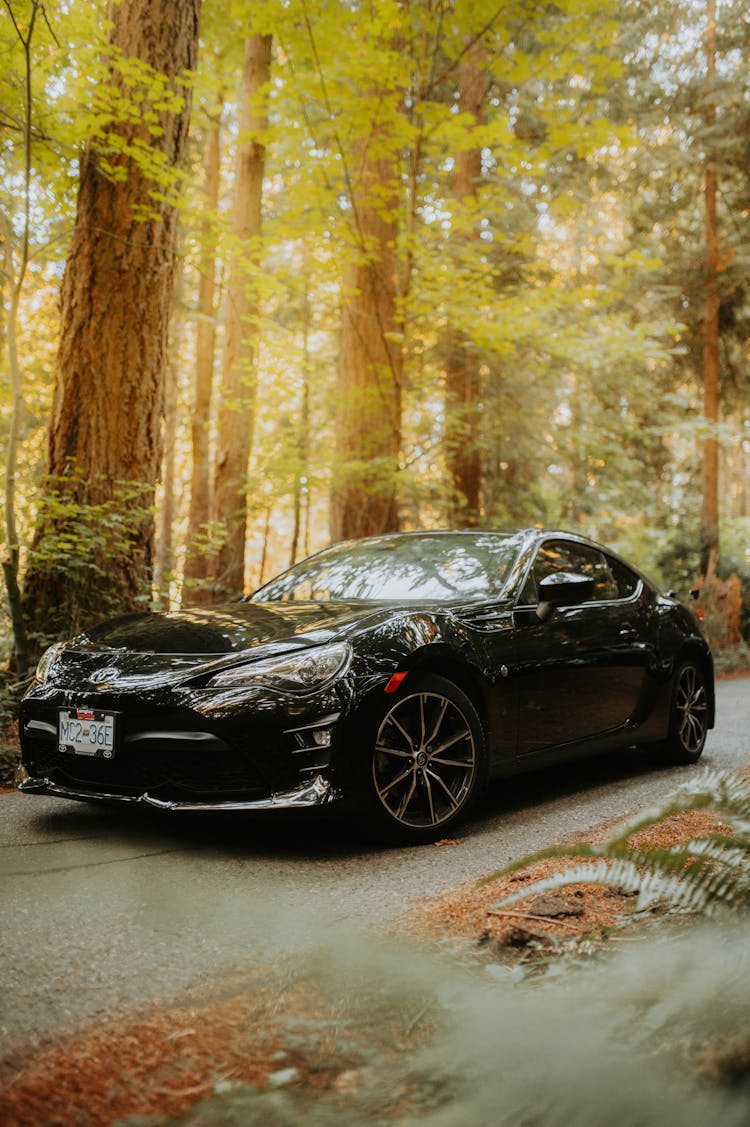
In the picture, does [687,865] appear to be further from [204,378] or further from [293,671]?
[204,378]

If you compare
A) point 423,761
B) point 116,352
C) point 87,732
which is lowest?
point 423,761

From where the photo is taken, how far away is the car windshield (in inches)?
197

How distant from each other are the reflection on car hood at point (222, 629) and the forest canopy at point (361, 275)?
235cm

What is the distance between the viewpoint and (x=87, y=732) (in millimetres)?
3996

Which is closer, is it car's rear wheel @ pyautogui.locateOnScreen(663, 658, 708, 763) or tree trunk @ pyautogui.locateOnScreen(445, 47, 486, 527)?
car's rear wheel @ pyautogui.locateOnScreen(663, 658, 708, 763)

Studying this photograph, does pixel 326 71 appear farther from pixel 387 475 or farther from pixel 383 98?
pixel 387 475

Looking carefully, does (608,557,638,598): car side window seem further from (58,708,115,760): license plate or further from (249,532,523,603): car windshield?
(58,708,115,760): license plate

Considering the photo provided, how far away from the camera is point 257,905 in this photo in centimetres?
326

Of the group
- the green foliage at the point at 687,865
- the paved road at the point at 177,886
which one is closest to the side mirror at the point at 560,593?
the paved road at the point at 177,886

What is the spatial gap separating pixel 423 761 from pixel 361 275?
9081mm

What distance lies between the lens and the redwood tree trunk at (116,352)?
24.0ft

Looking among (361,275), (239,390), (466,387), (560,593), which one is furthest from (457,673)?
(239,390)

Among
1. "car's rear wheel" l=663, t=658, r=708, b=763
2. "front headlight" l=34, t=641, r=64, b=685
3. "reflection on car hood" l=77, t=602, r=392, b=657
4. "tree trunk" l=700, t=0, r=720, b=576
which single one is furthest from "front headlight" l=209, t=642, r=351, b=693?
"tree trunk" l=700, t=0, r=720, b=576

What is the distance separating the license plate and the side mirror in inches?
90.4
